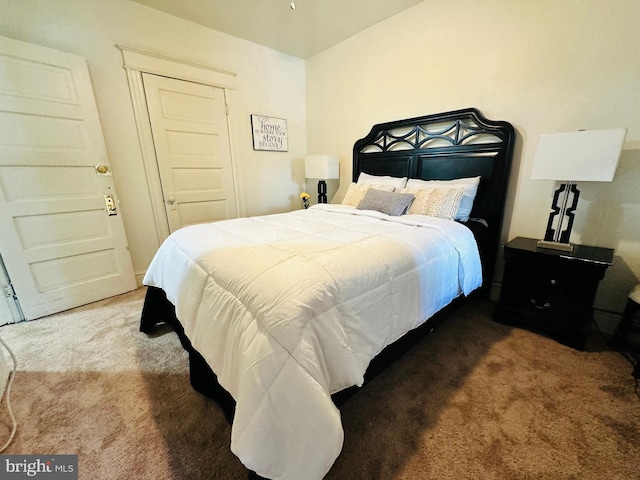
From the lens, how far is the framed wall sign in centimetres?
330

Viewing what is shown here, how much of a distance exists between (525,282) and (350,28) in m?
3.10

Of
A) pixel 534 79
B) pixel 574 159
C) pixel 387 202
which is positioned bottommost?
pixel 387 202

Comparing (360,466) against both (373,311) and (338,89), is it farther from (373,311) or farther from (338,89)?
(338,89)

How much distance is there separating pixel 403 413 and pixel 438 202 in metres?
1.56

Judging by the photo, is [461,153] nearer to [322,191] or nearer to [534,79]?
[534,79]

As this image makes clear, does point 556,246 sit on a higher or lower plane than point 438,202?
lower

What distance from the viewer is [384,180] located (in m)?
2.68

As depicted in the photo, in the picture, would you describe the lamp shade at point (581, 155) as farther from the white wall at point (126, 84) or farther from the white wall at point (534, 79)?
the white wall at point (126, 84)

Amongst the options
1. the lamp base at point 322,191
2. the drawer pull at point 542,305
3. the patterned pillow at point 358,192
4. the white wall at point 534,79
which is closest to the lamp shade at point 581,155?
the white wall at point 534,79

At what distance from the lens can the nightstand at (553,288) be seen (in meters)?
1.59

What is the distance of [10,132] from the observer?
189 centimetres

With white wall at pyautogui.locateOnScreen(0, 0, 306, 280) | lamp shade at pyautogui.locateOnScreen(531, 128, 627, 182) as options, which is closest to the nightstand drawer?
lamp shade at pyautogui.locateOnScreen(531, 128, 627, 182)
